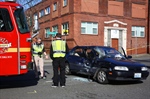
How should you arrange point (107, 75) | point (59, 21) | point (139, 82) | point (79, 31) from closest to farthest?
point (107, 75) < point (139, 82) < point (79, 31) < point (59, 21)

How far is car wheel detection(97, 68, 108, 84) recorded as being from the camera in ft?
29.3

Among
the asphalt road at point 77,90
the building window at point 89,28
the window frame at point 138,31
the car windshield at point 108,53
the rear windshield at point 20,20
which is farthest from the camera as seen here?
the window frame at point 138,31

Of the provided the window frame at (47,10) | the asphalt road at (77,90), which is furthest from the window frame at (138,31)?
the asphalt road at (77,90)

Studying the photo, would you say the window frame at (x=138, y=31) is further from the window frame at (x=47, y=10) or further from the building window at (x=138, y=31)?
the window frame at (x=47, y=10)

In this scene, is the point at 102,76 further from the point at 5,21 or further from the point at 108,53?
the point at 5,21

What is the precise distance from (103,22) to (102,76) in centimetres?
2195

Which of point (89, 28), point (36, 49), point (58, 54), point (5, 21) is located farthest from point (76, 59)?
point (89, 28)

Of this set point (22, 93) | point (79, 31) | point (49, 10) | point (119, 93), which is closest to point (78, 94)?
point (119, 93)

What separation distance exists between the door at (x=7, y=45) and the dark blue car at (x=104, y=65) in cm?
331

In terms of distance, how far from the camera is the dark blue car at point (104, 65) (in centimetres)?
860

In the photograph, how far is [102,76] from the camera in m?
9.05

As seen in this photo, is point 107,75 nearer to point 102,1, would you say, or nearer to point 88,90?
point 88,90

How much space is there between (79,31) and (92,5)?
3750 millimetres

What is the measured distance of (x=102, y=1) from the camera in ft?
97.8
